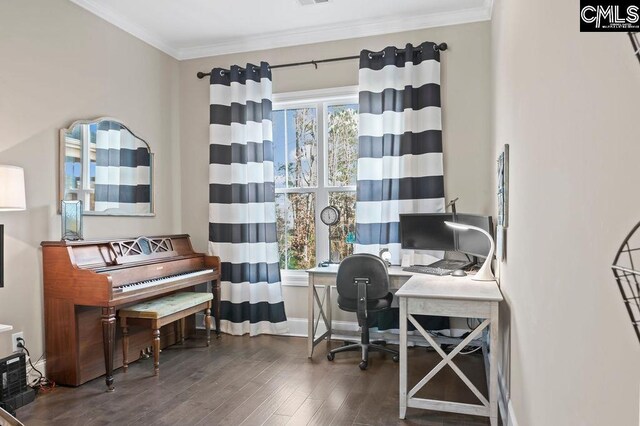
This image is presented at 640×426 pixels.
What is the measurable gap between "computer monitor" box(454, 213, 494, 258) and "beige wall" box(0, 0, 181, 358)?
2943 millimetres

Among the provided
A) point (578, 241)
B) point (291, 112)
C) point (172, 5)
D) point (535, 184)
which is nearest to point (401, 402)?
point (535, 184)

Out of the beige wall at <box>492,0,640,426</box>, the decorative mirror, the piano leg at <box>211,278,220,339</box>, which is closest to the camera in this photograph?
the beige wall at <box>492,0,640,426</box>

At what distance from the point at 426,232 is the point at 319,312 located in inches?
48.8

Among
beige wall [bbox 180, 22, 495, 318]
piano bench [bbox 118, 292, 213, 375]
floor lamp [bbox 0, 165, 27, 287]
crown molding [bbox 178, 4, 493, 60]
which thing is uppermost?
crown molding [bbox 178, 4, 493, 60]

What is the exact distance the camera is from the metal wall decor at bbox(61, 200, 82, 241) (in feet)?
10.6

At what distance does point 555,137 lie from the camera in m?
1.31

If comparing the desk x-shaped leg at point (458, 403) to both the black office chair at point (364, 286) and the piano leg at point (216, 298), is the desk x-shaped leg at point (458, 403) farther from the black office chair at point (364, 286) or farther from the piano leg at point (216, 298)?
the piano leg at point (216, 298)

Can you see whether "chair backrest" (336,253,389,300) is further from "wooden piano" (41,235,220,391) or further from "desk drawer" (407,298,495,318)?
"wooden piano" (41,235,220,391)

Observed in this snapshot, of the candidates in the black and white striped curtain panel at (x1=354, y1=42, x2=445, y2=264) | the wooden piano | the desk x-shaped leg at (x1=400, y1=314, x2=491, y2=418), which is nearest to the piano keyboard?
the wooden piano

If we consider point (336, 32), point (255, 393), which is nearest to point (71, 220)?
point (255, 393)

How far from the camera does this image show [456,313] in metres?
2.51

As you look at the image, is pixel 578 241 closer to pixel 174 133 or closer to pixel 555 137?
pixel 555 137

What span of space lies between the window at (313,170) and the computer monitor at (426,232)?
0.65 m

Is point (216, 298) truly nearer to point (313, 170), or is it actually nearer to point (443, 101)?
point (313, 170)
